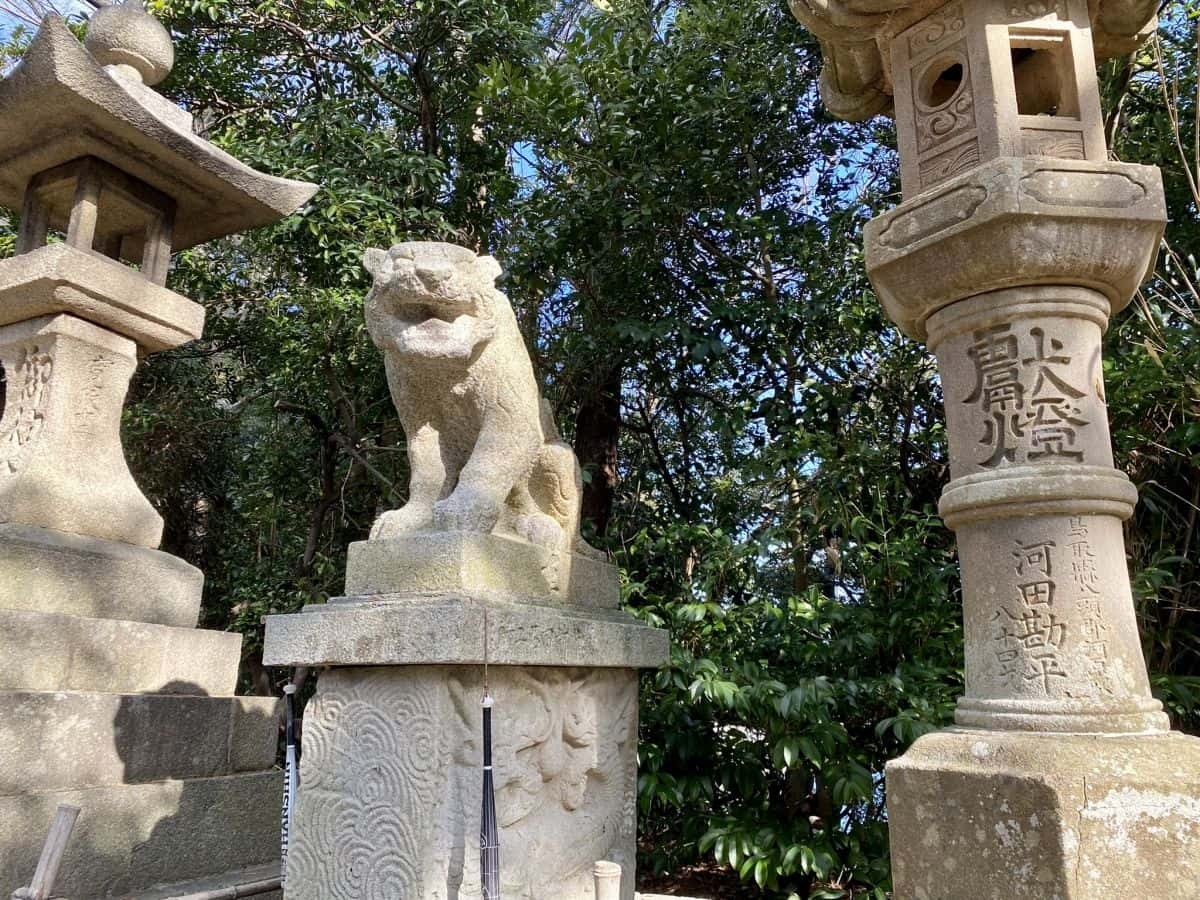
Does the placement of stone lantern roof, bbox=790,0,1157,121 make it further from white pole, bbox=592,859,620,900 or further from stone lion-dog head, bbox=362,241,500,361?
white pole, bbox=592,859,620,900

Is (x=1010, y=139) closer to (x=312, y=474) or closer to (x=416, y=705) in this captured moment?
(x=416, y=705)

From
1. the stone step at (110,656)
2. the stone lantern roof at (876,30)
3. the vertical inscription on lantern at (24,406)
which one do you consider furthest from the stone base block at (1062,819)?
the vertical inscription on lantern at (24,406)

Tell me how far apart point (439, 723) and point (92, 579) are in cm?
212

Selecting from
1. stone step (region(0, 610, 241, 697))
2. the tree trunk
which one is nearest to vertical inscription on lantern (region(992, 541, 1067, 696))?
stone step (region(0, 610, 241, 697))

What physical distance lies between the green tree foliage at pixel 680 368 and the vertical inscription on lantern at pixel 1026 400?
1.53 meters

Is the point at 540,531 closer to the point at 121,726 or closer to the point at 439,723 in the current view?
the point at 439,723

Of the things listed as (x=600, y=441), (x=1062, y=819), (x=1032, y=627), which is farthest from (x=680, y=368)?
(x=1062, y=819)

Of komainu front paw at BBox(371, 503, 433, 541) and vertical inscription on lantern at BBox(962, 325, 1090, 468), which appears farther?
komainu front paw at BBox(371, 503, 433, 541)

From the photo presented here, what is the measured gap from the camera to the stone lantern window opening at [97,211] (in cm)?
395

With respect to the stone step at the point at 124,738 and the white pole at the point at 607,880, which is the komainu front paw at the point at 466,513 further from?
the stone step at the point at 124,738

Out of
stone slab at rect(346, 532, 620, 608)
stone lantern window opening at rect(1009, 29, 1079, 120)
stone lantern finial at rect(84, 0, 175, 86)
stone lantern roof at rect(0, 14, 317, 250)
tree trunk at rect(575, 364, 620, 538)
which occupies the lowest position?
stone slab at rect(346, 532, 620, 608)

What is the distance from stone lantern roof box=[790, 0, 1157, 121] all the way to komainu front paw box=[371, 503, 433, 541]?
1.98 m

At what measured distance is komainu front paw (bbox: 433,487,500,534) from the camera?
2.48m

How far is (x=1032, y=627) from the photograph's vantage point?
7.28 feet
